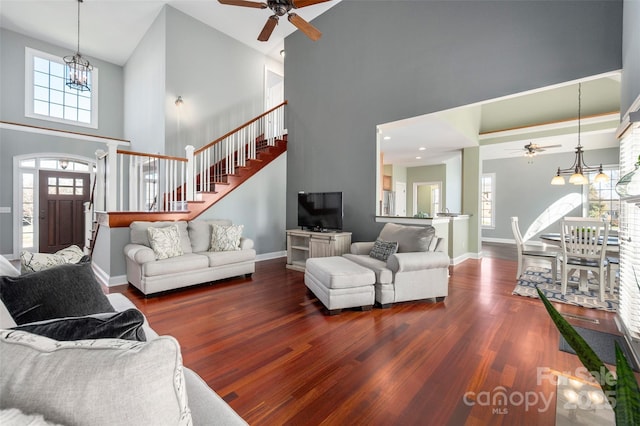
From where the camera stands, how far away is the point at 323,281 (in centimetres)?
313

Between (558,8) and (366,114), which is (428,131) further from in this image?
(558,8)

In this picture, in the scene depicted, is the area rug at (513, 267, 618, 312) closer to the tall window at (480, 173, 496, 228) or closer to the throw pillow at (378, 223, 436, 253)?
the throw pillow at (378, 223, 436, 253)

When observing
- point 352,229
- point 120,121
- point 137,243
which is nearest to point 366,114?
point 352,229

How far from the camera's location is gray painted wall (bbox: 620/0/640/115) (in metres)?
2.20

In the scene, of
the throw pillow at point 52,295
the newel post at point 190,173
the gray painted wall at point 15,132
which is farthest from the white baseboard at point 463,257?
the gray painted wall at point 15,132

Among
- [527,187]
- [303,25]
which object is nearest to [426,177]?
[527,187]

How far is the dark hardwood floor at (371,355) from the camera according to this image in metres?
1.63

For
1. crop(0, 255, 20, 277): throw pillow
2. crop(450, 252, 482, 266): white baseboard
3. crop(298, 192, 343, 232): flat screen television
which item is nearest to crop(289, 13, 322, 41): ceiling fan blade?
crop(298, 192, 343, 232): flat screen television

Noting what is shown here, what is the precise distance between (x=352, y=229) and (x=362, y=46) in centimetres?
318

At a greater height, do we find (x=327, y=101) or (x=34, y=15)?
(x=34, y=15)

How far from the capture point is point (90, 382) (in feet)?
1.82

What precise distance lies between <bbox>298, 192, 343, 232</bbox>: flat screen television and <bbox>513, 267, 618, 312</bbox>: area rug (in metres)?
2.72

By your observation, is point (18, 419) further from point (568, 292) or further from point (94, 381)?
point (568, 292)

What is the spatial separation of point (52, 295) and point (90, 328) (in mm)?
943
